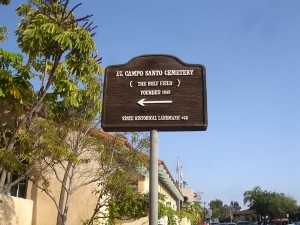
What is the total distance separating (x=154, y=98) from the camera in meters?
4.87

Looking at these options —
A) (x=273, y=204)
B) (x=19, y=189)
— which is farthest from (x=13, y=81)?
(x=273, y=204)

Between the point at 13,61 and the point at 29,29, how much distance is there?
1.07 m

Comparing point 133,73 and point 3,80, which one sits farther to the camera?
point 3,80

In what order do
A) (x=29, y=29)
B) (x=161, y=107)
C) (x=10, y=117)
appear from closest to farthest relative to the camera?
(x=161, y=107)
(x=29, y=29)
(x=10, y=117)

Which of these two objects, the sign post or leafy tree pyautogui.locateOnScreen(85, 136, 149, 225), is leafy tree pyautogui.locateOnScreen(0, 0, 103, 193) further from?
the sign post

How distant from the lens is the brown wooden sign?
4766 millimetres

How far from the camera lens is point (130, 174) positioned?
1150 centimetres

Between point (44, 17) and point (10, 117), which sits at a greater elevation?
point (44, 17)

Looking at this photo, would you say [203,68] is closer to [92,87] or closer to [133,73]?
[133,73]

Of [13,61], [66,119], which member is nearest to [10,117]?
[66,119]

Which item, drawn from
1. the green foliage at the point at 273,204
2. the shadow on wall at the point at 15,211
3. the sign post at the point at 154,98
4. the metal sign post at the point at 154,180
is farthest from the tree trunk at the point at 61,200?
the green foliage at the point at 273,204

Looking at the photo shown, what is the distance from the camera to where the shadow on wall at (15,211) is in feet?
35.4

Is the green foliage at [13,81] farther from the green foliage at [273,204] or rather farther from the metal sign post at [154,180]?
the green foliage at [273,204]

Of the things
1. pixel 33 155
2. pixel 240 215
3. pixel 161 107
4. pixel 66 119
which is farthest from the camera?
pixel 240 215
